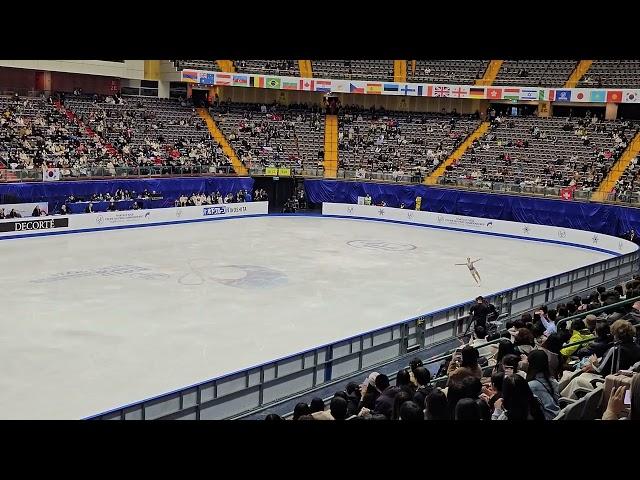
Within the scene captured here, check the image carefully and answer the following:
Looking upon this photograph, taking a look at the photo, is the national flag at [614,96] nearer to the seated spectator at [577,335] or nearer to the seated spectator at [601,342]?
the seated spectator at [577,335]

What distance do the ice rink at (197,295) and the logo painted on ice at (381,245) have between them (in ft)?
0.30

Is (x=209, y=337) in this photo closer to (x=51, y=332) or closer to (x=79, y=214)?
(x=51, y=332)

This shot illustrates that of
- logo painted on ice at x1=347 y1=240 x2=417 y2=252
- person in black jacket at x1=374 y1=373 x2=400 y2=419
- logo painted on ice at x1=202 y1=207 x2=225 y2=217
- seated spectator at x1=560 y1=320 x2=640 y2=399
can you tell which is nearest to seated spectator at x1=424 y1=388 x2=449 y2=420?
person in black jacket at x1=374 y1=373 x2=400 y2=419

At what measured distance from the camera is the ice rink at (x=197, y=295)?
1562 cm

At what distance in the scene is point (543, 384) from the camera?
6992 millimetres

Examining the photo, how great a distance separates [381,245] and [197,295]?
1353 centimetres

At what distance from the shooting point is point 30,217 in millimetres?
34406

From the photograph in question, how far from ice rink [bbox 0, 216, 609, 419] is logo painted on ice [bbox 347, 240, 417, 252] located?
9cm

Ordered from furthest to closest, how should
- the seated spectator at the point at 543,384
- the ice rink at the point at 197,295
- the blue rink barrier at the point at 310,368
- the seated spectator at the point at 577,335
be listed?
the ice rink at the point at 197,295, the blue rink barrier at the point at 310,368, the seated spectator at the point at 577,335, the seated spectator at the point at 543,384

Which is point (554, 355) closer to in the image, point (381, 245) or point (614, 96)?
point (381, 245)

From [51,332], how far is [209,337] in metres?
3.89

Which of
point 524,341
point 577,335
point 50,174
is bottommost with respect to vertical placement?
point 577,335

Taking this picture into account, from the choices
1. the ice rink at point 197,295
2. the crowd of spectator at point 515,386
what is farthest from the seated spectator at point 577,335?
the ice rink at point 197,295

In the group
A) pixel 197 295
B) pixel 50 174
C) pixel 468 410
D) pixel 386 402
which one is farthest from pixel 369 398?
pixel 50 174
